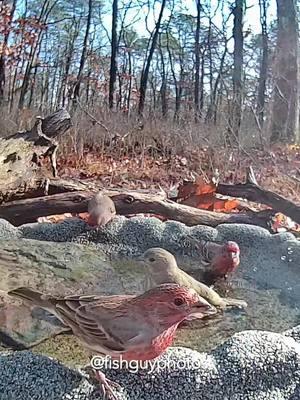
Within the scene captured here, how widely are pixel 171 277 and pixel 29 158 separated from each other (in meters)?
1.76

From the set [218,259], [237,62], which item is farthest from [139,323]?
[237,62]

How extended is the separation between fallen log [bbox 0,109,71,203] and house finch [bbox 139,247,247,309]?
4.54 feet

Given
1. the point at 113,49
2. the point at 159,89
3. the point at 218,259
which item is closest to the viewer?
the point at 218,259

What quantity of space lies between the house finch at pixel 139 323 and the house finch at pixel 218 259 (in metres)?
0.98

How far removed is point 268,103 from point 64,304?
7.51 m

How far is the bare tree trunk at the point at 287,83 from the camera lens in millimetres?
7602

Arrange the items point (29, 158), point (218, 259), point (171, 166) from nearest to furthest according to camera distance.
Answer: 1. point (218, 259)
2. point (29, 158)
3. point (171, 166)

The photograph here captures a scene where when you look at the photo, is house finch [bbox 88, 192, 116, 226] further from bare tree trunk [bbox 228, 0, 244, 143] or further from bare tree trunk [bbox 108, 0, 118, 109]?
bare tree trunk [bbox 108, 0, 118, 109]

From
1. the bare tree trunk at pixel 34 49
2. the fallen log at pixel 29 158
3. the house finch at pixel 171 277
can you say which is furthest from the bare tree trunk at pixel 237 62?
the house finch at pixel 171 277

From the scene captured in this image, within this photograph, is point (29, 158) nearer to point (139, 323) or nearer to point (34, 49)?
point (139, 323)

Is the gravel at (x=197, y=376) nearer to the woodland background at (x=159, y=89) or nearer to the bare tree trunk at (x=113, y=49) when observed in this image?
the woodland background at (x=159, y=89)

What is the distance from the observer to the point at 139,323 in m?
1.07

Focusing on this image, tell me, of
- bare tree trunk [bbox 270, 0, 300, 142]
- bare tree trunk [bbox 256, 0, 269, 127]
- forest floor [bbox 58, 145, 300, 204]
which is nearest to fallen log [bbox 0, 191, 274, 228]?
forest floor [bbox 58, 145, 300, 204]

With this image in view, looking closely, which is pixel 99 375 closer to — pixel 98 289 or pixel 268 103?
pixel 98 289
